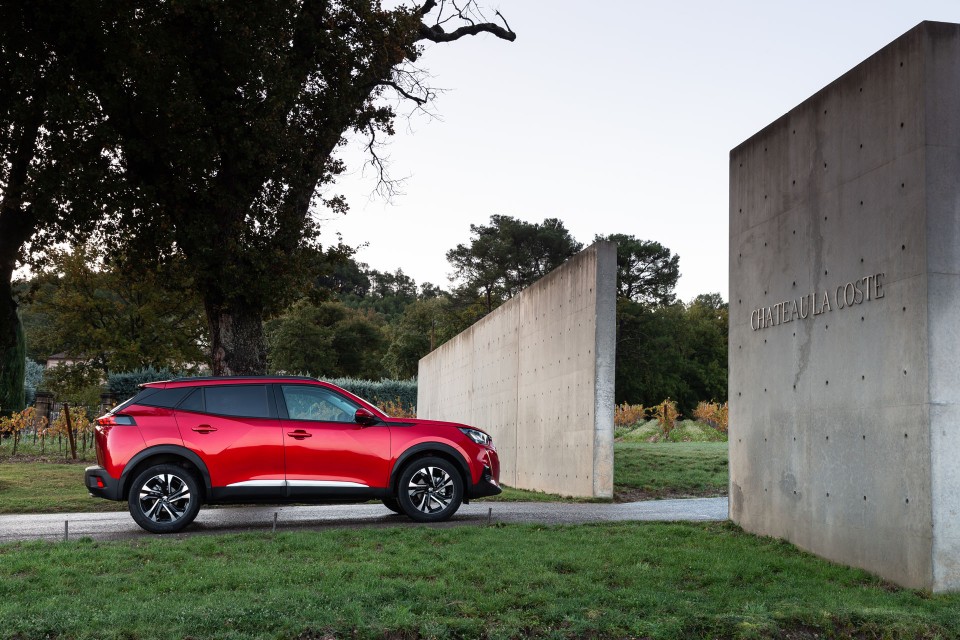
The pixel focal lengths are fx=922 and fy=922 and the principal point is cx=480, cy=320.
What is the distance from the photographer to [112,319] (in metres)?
41.0

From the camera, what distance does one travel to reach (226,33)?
14477mm

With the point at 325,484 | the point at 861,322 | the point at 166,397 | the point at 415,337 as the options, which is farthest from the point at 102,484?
the point at 415,337

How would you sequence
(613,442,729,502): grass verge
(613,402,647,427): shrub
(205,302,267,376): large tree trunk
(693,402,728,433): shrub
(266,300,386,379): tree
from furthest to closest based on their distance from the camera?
(266,300,386,379): tree → (613,402,647,427): shrub → (693,402,728,433): shrub → (613,442,729,502): grass verge → (205,302,267,376): large tree trunk

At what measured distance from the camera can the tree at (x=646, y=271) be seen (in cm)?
6194

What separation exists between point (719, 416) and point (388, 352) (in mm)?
43670

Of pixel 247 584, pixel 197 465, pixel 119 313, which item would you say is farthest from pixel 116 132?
pixel 119 313

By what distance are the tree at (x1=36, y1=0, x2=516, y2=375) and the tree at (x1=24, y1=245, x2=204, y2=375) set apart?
2402cm

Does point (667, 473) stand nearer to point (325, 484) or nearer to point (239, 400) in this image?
point (325, 484)

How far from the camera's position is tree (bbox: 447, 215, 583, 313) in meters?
67.6

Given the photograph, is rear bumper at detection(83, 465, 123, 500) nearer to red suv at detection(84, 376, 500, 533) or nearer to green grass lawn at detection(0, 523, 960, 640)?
red suv at detection(84, 376, 500, 533)

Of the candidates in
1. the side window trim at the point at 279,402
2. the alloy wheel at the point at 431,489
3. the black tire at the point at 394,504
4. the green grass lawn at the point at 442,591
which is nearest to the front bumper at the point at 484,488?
the alloy wheel at the point at 431,489

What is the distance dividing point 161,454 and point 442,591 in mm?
4456

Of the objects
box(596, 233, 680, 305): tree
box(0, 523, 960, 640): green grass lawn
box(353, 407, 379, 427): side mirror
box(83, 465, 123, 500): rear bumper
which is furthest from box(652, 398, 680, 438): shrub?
box(596, 233, 680, 305): tree

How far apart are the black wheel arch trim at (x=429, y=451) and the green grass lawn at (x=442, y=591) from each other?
5.07ft
